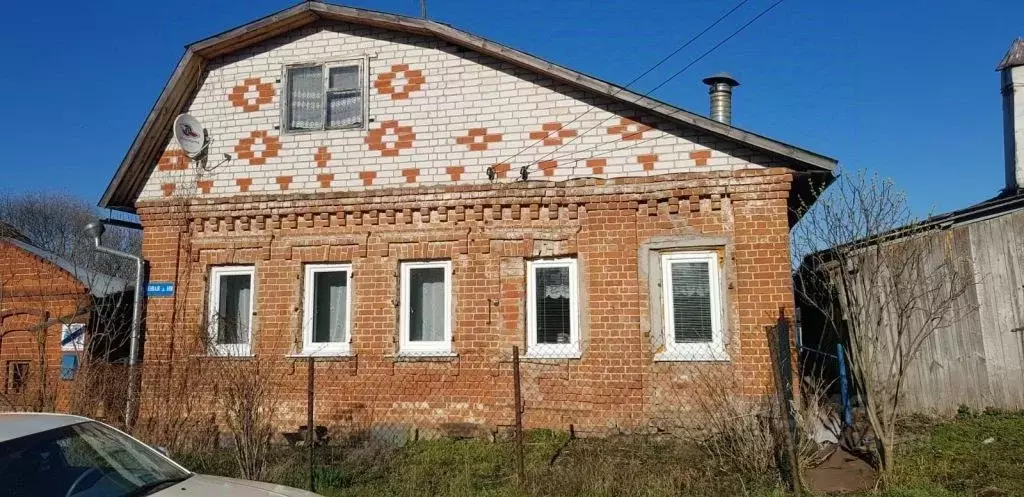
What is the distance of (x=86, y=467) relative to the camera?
4598mm

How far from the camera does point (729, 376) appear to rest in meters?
9.16

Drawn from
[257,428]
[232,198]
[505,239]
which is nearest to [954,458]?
[505,239]

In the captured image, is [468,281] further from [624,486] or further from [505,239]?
[624,486]

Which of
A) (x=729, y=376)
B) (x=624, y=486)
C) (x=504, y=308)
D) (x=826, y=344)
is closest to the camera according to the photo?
(x=624, y=486)

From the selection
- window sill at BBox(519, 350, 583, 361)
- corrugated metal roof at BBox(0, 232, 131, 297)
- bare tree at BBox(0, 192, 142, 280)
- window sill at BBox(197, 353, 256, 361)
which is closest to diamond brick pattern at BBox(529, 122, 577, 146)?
window sill at BBox(519, 350, 583, 361)

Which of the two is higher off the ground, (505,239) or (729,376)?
(505,239)

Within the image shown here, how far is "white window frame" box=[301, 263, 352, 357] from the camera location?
10.5 metres

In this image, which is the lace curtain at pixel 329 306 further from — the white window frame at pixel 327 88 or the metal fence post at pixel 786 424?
the metal fence post at pixel 786 424

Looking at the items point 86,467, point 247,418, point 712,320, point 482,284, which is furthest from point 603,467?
point 86,467

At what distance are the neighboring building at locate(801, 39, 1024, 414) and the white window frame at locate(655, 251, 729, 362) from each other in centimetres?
130

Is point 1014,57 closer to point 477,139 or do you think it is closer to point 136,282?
point 477,139

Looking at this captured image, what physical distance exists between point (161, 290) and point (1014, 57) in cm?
1452

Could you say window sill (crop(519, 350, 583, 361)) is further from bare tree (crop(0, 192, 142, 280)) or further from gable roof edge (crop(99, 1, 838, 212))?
bare tree (crop(0, 192, 142, 280))

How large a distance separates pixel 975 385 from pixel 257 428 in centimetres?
888
